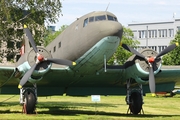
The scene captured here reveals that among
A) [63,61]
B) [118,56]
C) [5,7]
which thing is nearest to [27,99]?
[63,61]

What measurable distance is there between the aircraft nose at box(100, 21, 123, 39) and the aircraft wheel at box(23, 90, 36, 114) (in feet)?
18.7

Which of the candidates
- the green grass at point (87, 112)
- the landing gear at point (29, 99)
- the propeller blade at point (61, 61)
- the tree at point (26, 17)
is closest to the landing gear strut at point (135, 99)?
the green grass at point (87, 112)

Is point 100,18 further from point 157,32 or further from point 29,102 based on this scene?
point 157,32

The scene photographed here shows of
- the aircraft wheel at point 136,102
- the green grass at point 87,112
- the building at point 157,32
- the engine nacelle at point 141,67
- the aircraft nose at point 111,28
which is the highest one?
the building at point 157,32

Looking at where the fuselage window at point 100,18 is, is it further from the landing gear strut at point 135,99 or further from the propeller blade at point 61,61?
the landing gear strut at point 135,99

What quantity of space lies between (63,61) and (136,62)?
418cm

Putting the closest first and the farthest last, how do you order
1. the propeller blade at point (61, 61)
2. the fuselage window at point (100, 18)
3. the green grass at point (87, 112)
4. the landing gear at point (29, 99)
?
the fuselage window at point (100, 18)
the propeller blade at point (61, 61)
the green grass at point (87, 112)
the landing gear at point (29, 99)

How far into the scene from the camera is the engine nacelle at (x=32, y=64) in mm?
22109

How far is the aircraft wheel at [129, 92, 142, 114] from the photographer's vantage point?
2533cm

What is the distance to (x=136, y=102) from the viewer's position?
83.3 feet

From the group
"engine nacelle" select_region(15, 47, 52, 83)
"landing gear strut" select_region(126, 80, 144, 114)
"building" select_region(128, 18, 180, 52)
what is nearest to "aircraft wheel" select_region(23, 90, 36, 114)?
"engine nacelle" select_region(15, 47, 52, 83)

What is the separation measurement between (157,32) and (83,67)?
3861 inches

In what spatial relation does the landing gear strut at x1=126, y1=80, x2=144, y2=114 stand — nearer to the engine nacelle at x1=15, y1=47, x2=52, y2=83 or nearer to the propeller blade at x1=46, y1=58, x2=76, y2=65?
the propeller blade at x1=46, y1=58, x2=76, y2=65

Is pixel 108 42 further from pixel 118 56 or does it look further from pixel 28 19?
pixel 118 56
